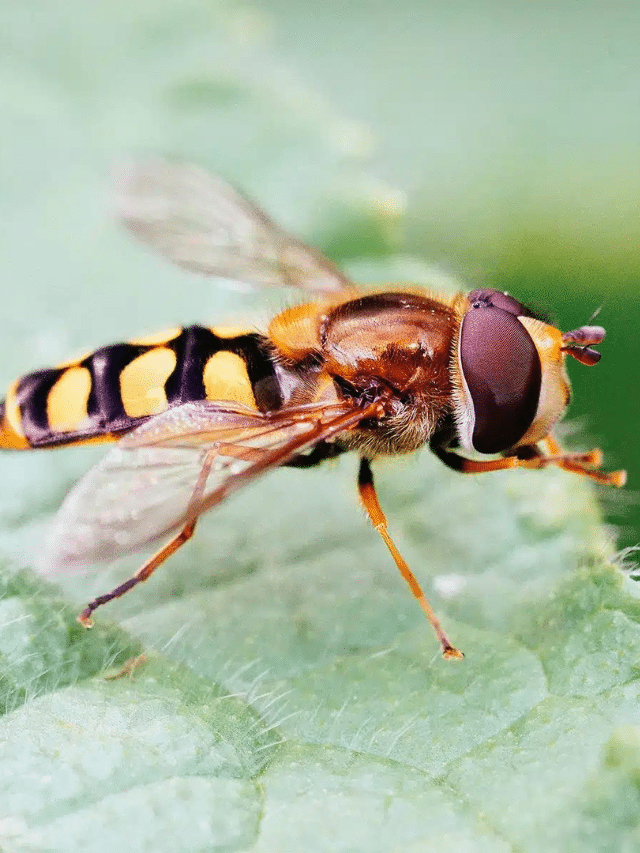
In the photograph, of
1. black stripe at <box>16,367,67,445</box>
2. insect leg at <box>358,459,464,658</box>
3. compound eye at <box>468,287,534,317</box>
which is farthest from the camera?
black stripe at <box>16,367,67,445</box>

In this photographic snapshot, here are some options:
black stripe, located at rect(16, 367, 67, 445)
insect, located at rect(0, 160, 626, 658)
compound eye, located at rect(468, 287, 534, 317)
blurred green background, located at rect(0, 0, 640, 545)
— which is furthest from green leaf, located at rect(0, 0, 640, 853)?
compound eye, located at rect(468, 287, 534, 317)

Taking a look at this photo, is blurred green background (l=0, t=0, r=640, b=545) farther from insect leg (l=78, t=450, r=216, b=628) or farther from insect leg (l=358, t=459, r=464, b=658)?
insect leg (l=78, t=450, r=216, b=628)

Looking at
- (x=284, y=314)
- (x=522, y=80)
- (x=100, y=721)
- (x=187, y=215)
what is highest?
(x=522, y=80)

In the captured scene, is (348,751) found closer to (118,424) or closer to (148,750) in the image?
(148,750)

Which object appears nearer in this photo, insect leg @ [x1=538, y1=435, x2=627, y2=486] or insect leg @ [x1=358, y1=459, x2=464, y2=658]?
insect leg @ [x1=358, y1=459, x2=464, y2=658]

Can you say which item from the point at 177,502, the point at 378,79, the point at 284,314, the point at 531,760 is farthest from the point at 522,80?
the point at 531,760

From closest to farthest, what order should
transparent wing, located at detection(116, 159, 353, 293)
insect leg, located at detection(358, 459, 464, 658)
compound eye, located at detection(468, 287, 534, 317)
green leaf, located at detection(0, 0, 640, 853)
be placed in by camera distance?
green leaf, located at detection(0, 0, 640, 853), insect leg, located at detection(358, 459, 464, 658), compound eye, located at detection(468, 287, 534, 317), transparent wing, located at detection(116, 159, 353, 293)

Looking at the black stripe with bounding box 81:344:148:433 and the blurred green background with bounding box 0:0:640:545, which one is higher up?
the blurred green background with bounding box 0:0:640:545

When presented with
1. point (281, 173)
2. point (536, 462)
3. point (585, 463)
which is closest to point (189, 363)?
point (536, 462)
